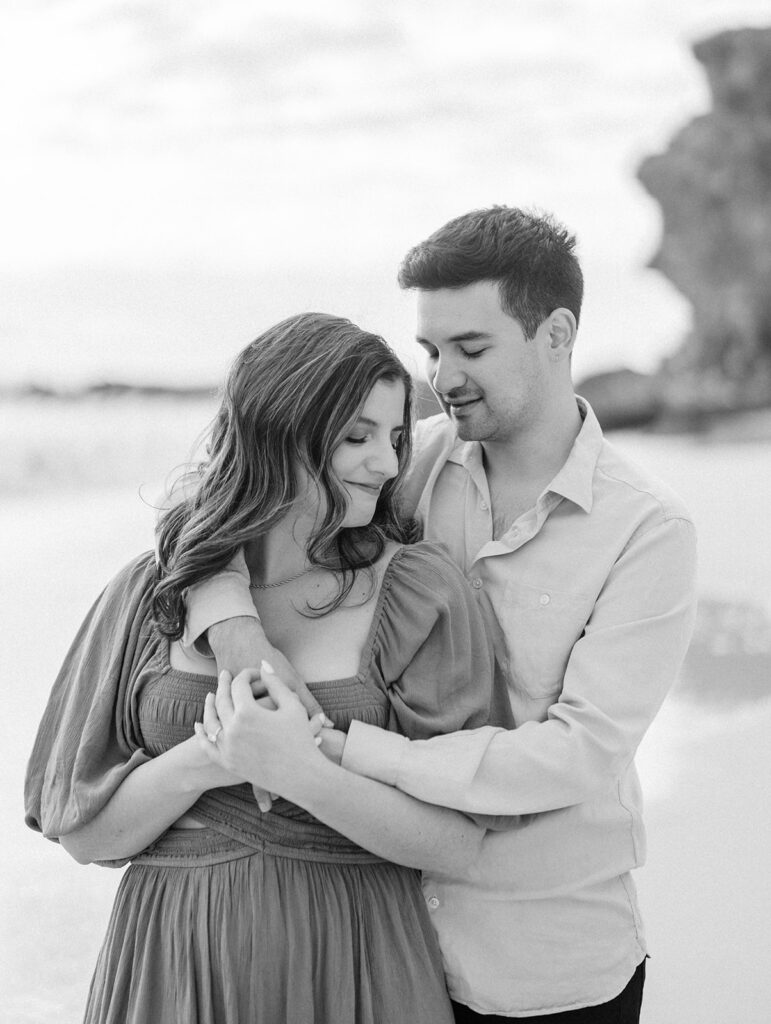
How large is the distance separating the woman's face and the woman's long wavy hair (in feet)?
0.04

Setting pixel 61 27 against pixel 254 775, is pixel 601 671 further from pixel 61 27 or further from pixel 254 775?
pixel 61 27

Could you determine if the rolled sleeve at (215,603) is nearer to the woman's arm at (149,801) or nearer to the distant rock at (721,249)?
the woman's arm at (149,801)

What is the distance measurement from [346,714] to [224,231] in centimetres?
258

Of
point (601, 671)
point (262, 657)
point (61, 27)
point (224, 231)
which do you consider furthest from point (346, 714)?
point (61, 27)

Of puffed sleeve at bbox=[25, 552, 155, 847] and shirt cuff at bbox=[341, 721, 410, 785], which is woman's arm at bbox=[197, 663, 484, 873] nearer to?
shirt cuff at bbox=[341, 721, 410, 785]

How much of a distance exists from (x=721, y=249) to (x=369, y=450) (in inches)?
126

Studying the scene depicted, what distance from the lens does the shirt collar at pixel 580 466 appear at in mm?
1451

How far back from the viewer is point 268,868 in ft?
4.25

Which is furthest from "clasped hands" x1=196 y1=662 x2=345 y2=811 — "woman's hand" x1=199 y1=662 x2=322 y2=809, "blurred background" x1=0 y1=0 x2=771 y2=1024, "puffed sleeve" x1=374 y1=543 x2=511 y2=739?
"blurred background" x1=0 y1=0 x2=771 y2=1024

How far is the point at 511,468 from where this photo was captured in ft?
5.18

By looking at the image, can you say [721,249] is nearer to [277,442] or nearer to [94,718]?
[277,442]

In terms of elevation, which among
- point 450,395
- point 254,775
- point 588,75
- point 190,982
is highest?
point 588,75

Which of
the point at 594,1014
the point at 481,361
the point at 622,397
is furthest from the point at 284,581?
the point at 622,397

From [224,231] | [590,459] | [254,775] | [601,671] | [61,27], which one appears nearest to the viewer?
[254,775]
